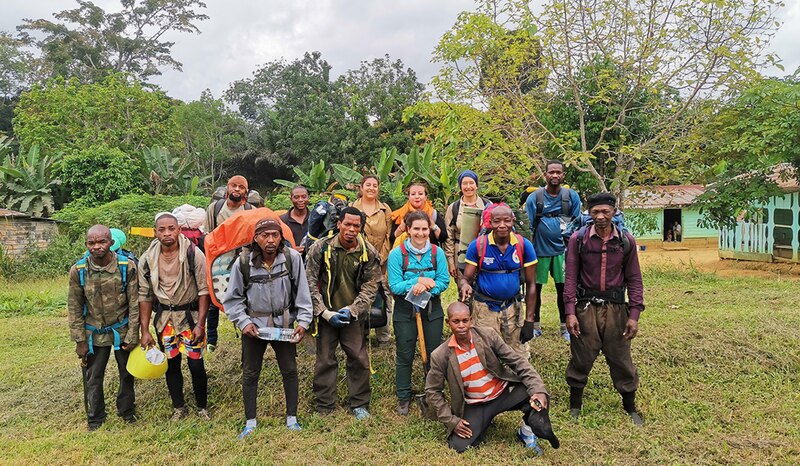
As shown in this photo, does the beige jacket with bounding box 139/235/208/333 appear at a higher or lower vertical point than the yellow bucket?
higher

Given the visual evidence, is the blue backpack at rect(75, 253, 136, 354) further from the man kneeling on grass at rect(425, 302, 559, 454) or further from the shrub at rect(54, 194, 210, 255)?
the shrub at rect(54, 194, 210, 255)

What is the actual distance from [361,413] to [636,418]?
2161 millimetres

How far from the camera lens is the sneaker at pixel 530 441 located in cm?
379

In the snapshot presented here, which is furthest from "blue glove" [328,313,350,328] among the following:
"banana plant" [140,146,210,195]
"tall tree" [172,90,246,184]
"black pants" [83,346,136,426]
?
"tall tree" [172,90,246,184]

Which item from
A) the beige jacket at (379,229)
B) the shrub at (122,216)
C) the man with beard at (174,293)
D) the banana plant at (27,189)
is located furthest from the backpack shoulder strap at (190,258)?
the banana plant at (27,189)

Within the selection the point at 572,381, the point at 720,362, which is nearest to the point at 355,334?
the point at 572,381

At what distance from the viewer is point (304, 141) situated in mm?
23766

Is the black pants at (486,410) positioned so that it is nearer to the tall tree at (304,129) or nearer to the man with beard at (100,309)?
the man with beard at (100,309)

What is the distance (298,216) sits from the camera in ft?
18.0

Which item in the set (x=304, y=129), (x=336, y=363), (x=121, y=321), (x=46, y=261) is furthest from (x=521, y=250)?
(x=304, y=129)

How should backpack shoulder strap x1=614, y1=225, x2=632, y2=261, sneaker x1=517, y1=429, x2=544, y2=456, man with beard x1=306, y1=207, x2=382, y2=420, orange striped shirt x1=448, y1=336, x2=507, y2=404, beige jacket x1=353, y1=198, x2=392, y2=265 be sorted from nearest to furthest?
sneaker x1=517, y1=429, x2=544, y2=456 < orange striped shirt x1=448, y1=336, x2=507, y2=404 < backpack shoulder strap x1=614, y1=225, x2=632, y2=261 < man with beard x1=306, y1=207, x2=382, y2=420 < beige jacket x1=353, y1=198, x2=392, y2=265

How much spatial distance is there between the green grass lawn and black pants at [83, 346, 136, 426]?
4.6 inches

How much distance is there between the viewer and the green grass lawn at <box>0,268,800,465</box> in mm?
3811

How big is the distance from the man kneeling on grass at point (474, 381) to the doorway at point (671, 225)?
71.5ft
